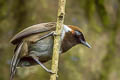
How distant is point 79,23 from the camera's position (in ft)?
21.6

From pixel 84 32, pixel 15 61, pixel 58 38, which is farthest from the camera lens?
pixel 84 32

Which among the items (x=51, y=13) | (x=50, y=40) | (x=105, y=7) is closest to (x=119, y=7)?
(x=105, y=7)

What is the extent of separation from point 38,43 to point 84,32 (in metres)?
3.31

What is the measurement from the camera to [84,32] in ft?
21.6

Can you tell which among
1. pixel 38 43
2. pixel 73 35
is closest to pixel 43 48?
pixel 38 43

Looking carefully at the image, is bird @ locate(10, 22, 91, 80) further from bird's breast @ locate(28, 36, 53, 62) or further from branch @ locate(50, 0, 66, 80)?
branch @ locate(50, 0, 66, 80)

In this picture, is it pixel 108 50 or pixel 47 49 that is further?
pixel 108 50

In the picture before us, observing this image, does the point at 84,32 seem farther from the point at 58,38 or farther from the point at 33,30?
the point at 58,38

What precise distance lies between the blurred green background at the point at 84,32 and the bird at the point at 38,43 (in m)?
2.61

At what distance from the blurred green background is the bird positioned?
2.61 m

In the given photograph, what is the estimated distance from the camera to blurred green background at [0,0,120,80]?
6242 mm

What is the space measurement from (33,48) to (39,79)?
2967mm

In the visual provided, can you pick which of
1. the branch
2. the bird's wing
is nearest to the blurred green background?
the bird's wing

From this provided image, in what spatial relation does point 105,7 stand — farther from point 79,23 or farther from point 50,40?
point 50,40
